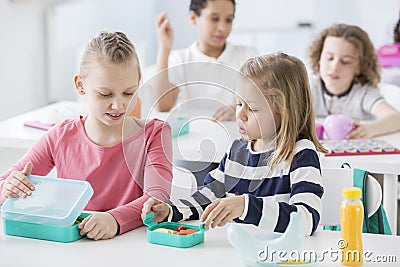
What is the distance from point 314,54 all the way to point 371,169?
2.86 feet

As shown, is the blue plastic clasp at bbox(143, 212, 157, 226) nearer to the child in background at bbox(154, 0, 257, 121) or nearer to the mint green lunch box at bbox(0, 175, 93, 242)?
the mint green lunch box at bbox(0, 175, 93, 242)

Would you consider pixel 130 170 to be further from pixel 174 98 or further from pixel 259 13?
pixel 259 13

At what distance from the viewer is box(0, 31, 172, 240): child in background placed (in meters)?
1.46

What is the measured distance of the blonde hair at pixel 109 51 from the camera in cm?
155

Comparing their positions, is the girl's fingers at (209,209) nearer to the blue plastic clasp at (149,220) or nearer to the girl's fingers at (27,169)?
the blue plastic clasp at (149,220)

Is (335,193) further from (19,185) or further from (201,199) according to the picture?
(19,185)

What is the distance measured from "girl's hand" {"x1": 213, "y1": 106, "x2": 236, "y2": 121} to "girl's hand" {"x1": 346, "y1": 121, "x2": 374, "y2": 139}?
96cm

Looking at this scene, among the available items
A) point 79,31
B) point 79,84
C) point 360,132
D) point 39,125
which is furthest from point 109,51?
point 79,31

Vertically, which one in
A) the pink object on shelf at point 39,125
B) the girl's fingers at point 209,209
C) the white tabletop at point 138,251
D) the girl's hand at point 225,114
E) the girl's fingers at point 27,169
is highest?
the girl's hand at point 225,114

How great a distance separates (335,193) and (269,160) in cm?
21

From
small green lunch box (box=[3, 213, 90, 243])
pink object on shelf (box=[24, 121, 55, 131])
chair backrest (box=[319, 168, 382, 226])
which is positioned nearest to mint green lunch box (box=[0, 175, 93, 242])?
small green lunch box (box=[3, 213, 90, 243])

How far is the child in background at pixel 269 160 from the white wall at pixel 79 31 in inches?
80.2

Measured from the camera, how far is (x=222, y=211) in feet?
4.33

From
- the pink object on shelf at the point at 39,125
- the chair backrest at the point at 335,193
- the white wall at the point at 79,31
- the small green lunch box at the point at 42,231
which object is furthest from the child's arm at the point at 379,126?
the white wall at the point at 79,31
